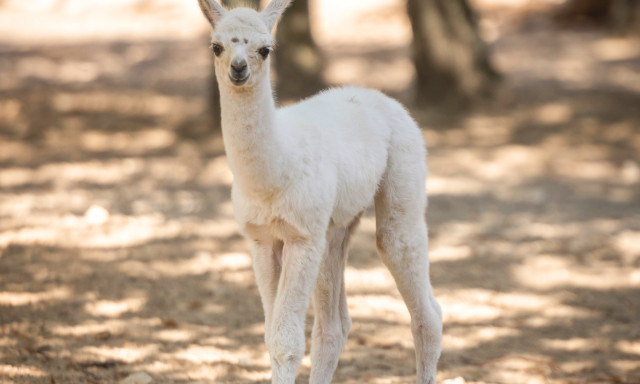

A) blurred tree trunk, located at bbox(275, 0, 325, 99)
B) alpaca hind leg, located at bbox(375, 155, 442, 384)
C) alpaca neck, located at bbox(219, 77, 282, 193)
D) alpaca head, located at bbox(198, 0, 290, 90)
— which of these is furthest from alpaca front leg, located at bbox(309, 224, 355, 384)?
blurred tree trunk, located at bbox(275, 0, 325, 99)

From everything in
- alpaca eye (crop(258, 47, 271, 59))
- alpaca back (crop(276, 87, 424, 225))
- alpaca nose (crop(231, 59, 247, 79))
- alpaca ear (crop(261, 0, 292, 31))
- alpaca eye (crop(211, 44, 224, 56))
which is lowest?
alpaca back (crop(276, 87, 424, 225))

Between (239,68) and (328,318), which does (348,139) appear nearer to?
(239,68)

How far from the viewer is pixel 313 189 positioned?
4043 millimetres

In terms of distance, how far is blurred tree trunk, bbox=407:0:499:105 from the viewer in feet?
39.6

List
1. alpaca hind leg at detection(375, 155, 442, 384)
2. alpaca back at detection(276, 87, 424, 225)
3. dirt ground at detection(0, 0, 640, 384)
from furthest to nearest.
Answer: dirt ground at detection(0, 0, 640, 384)
alpaca hind leg at detection(375, 155, 442, 384)
alpaca back at detection(276, 87, 424, 225)

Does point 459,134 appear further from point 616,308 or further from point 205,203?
point 616,308

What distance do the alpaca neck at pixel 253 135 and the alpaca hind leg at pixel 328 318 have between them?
870mm

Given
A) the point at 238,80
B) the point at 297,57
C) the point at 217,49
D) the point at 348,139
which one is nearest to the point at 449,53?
the point at 297,57

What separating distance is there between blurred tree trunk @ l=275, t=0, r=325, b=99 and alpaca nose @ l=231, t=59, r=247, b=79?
330 inches

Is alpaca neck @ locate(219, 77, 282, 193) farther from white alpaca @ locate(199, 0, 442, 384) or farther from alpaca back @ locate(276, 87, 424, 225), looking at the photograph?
alpaca back @ locate(276, 87, 424, 225)

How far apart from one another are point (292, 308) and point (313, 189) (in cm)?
60

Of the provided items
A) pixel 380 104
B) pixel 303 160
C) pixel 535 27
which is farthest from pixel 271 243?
pixel 535 27

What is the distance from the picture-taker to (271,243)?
423cm

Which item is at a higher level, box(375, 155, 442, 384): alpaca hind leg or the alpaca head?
the alpaca head
